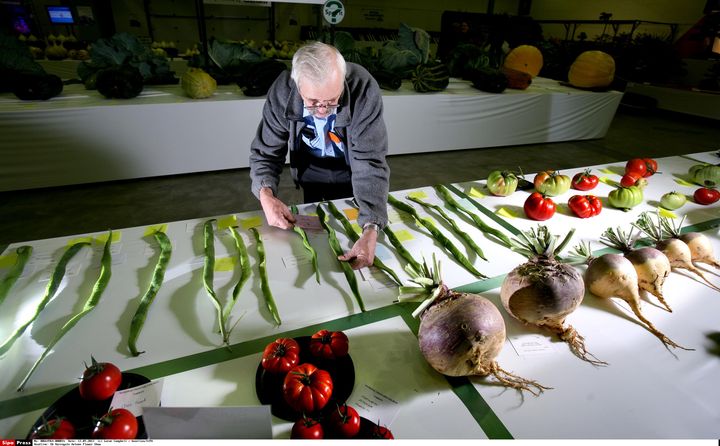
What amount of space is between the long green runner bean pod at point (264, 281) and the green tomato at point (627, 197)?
6.09ft

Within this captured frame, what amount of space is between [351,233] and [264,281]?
48 centimetres

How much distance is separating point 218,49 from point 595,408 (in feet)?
15.2

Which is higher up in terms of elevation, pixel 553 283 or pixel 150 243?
pixel 553 283

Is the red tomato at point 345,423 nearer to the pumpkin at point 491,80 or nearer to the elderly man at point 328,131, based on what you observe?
the elderly man at point 328,131

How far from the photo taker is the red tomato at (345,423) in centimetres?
80

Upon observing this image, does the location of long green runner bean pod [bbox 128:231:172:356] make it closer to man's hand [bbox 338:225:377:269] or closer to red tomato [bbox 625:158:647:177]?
man's hand [bbox 338:225:377:269]

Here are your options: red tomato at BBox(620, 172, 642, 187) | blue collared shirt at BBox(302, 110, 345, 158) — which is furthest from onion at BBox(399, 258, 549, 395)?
red tomato at BBox(620, 172, 642, 187)

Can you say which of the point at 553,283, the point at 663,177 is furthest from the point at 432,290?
the point at 663,177

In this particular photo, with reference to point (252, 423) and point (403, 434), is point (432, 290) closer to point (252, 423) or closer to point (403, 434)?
point (403, 434)

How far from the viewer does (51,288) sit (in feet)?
4.21

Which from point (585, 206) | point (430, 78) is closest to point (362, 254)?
point (585, 206)

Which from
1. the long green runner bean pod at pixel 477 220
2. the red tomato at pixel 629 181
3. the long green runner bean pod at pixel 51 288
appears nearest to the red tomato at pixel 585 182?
the red tomato at pixel 629 181

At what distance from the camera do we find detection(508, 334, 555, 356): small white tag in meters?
1.12

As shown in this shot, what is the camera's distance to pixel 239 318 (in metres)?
1.23
